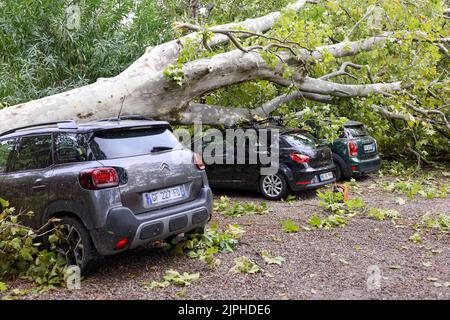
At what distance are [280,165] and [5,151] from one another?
5238mm

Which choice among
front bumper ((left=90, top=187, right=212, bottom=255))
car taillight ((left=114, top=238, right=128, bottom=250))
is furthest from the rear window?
car taillight ((left=114, top=238, right=128, bottom=250))

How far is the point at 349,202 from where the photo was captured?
749cm

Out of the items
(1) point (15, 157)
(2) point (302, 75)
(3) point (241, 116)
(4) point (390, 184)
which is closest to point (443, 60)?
(4) point (390, 184)

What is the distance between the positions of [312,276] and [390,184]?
6.59 meters

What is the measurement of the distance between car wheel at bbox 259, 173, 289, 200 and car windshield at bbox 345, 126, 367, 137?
3037 mm

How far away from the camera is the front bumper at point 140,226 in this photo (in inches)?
165

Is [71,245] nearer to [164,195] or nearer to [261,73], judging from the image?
[164,195]

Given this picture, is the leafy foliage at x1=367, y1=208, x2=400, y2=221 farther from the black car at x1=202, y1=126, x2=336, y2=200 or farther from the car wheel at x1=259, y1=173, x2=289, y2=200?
the car wheel at x1=259, y1=173, x2=289, y2=200

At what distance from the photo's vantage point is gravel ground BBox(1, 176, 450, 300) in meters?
4.10

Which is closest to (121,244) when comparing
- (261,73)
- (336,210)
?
(336,210)

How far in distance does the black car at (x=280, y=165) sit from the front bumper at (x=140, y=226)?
415 centimetres

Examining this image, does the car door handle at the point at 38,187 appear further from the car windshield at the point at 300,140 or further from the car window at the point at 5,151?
the car windshield at the point at 300,140

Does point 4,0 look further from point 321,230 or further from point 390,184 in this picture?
point 390,184

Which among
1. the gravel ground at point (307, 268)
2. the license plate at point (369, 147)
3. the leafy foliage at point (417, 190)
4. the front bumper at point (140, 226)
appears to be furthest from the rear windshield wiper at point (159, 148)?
the license plate at point (369, 147)
